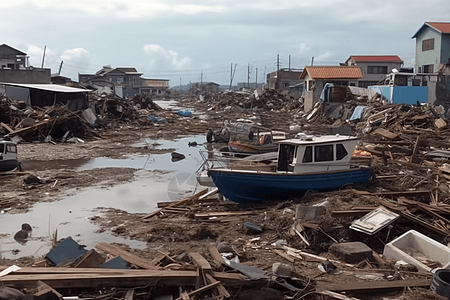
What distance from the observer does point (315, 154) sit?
46.0 feet

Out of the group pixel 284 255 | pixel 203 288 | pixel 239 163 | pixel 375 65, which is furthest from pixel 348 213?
pixel 375 65

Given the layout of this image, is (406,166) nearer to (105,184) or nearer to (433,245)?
(433,245)

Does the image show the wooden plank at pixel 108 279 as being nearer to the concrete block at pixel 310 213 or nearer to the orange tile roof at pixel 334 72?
the concrete block at pixel 310 213

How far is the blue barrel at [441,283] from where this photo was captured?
23.2ft

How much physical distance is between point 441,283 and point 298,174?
6715 mm

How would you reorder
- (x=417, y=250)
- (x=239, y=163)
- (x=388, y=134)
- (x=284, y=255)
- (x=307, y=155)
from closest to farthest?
(x=284, y=255)
(x=417, y=250)
(x=307, y=155)
(x=239, y=163)
(x=388, y=134)

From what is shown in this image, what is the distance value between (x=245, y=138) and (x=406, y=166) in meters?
9.25

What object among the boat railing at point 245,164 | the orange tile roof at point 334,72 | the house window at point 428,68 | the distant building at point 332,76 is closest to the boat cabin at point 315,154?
the boat railing at point 245,164

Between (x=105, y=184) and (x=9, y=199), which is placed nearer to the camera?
(x=9, y=199)

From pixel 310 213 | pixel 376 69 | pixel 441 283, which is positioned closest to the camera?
pixel 441 283

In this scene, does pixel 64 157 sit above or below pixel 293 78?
below

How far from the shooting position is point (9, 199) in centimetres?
1484

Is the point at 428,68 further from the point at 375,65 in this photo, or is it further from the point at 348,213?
the point at 348,213

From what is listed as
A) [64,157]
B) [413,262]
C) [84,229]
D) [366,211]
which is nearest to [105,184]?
[84,229]
